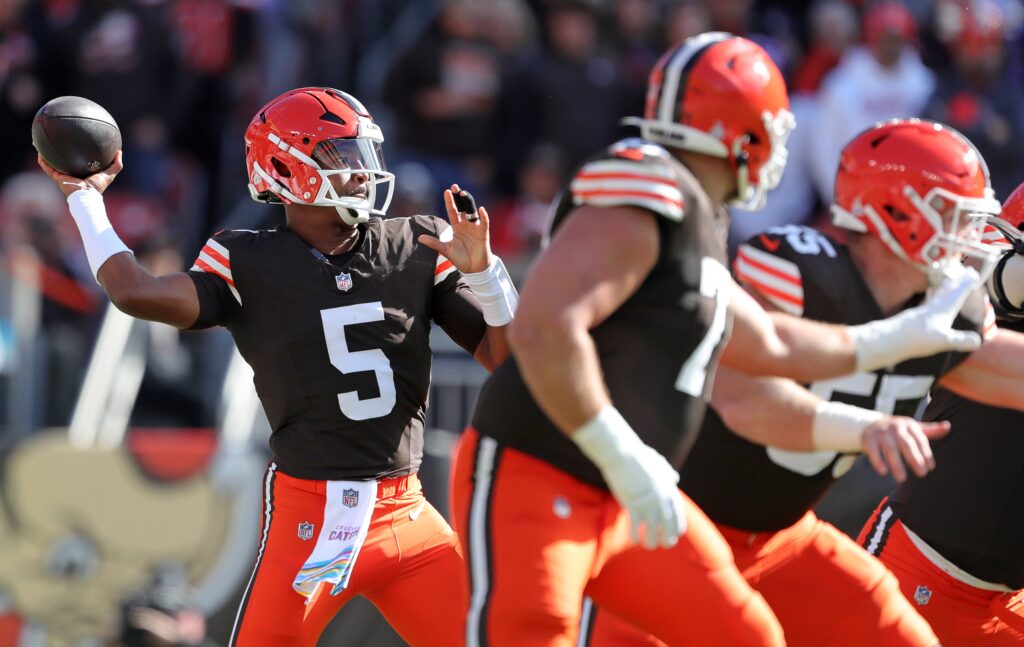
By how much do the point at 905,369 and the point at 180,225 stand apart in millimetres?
6969

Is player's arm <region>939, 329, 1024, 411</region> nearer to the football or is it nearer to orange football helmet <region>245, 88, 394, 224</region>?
orange football helmet <region>245, 88, 394, 224</region>

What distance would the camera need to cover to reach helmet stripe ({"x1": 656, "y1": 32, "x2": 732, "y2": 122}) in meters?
3.70

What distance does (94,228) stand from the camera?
4.31 metres

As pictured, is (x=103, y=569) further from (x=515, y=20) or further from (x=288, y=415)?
(x=515, y=20)

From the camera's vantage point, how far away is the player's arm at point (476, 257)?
4301 millimetres

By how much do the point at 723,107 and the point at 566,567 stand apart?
116 centimetres

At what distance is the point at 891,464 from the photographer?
354 cm

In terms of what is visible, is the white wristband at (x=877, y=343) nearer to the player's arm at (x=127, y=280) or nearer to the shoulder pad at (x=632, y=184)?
the shoulder pad at (x=632, y=184)

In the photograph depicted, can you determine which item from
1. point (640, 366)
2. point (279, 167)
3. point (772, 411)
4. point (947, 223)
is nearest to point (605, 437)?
point (640, 366)

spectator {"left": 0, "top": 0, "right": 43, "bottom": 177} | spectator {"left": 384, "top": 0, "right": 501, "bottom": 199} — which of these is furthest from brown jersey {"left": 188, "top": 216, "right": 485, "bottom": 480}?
spectator {"left": 0, "top": 0, "right": 43, "bottom": 177}

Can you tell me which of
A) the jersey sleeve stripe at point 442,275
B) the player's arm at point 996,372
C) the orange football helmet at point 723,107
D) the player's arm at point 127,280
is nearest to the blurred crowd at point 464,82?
the jersey sleeve stripe at point 442,275

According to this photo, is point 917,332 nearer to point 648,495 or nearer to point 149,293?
point 648,495

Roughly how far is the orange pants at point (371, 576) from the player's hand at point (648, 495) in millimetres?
1098

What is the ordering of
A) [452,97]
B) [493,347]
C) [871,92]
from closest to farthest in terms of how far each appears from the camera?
[493,347] → [871,92] → [452,97]
